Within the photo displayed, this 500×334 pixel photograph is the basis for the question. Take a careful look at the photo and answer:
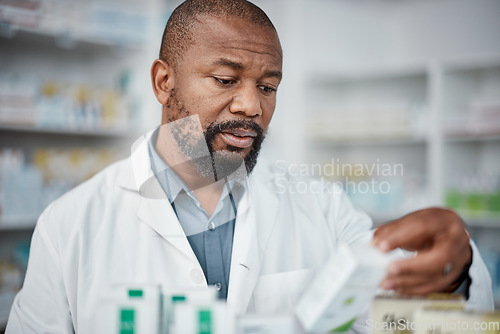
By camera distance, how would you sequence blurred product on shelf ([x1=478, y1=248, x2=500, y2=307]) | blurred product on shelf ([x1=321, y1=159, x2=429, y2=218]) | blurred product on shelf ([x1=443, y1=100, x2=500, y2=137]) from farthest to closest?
blurred product on shelf ([x1=321, y1=159, x2=429, y2=218]), blurred product on shelf ([x1=443, y1=100, x2=500, y2=137]), blurred product on shelf ([x1=478, y1=248, x2=500, y2=307])

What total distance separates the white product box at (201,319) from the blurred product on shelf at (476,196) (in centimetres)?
306

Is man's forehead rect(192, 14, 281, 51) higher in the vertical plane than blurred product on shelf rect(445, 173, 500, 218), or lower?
higher

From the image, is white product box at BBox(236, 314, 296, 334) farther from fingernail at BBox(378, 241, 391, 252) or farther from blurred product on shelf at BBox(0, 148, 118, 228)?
blurred product on shelf at BBox(0, 148, 118, 228)

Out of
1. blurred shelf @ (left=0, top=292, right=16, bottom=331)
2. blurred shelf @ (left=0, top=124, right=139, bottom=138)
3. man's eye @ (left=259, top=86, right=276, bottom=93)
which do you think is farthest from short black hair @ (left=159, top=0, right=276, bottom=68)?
blurred shelf @ (left=0, top=292, right=16, bottom=331)

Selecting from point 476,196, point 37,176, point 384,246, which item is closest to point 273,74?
point 384,246

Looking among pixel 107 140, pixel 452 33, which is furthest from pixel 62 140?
pixel 452 33

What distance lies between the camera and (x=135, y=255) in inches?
39.9

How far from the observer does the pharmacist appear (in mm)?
794

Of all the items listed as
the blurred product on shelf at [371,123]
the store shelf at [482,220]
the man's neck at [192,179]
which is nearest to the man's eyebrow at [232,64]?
the man's neck at [192,179]

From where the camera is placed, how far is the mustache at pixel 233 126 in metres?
0.82

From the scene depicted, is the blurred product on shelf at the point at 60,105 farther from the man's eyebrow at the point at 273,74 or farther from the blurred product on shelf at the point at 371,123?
the man's eyebrow at the point at 273,74

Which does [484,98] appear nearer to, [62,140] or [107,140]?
[107,140]

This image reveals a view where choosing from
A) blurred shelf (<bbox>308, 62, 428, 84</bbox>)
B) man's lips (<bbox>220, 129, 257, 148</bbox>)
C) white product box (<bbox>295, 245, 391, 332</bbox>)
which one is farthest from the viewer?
blurred shelf (<bbox>308, 62, 428, 84</bbox>)

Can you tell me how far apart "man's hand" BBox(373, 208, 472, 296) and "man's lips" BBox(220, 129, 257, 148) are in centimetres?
28
